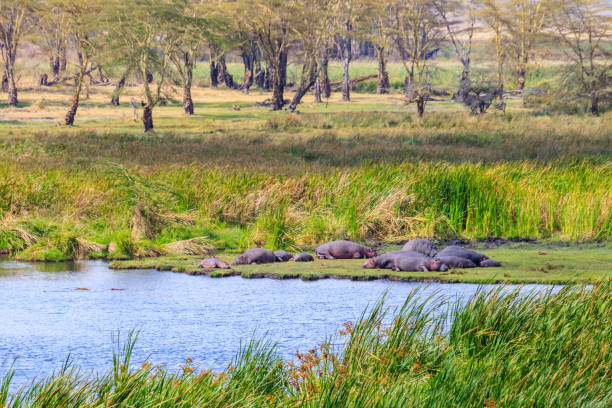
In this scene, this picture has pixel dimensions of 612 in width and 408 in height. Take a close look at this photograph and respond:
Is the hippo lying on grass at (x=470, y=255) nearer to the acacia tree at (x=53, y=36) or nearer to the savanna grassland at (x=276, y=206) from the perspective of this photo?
the savanna grassland at (x=276, y=206)

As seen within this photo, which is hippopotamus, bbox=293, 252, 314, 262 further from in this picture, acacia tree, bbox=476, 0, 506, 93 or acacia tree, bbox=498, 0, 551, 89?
acacia tree, bbox=498, 0, 551, 89

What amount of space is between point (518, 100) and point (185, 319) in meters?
58.4

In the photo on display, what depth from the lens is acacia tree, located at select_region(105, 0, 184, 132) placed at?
145ft

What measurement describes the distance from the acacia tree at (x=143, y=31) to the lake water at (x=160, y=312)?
28.5 meters

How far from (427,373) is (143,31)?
132 feet

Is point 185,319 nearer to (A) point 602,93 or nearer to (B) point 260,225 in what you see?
(B) point 260,225

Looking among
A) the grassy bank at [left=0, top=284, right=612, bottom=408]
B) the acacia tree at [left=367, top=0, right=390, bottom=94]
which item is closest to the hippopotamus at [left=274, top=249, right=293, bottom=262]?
the grassy bank at [left=0, top=284, right=612, bottom=408]

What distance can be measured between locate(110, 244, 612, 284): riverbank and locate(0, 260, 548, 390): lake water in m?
0.23

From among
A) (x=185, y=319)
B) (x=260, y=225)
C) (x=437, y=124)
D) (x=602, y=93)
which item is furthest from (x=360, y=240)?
(x=602, y=93)

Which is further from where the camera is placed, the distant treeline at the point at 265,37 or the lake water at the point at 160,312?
the distant treeline at the point at 265,37

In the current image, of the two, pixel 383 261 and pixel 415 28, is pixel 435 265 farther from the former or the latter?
pixel 415 28

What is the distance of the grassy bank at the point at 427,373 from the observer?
631 cm

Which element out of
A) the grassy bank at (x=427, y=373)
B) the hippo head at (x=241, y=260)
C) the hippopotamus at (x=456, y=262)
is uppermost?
the grassy bank at (x=427, y=373)

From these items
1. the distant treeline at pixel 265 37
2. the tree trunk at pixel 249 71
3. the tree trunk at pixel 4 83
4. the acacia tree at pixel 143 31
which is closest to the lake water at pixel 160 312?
the distant treeline at pixel 265 37
